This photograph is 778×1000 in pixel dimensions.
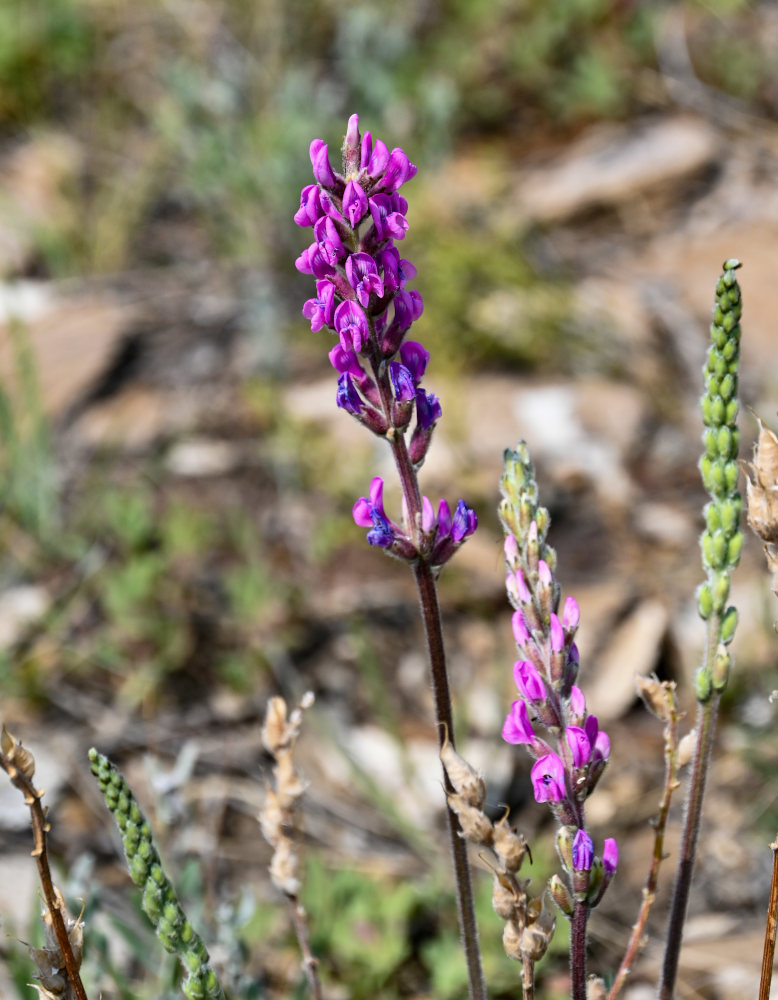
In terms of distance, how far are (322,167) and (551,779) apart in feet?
2.80

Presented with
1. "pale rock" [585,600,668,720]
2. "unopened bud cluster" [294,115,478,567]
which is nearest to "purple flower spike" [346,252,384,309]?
"unopened bud cluster" [294,115,478,567]

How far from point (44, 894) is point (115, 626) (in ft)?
9.12

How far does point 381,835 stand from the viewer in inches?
136

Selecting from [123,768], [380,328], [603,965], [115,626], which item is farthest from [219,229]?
[380,328]

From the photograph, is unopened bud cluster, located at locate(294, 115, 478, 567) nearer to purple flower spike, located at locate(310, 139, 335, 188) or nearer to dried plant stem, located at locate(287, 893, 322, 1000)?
purple flower spike, located at locate(310, 139, 335, 188)

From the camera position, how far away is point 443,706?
5.15 feet

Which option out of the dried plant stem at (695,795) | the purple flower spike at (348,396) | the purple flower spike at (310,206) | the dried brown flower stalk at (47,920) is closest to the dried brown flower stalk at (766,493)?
the dried plant stem at (695,795)

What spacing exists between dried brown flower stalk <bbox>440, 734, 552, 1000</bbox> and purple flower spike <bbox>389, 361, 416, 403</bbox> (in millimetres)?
463

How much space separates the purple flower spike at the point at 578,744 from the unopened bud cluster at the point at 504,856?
12 cm

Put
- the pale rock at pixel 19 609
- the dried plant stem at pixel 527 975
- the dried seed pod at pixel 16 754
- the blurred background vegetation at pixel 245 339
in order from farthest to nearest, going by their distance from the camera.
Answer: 1. the pale rock at pixel 19 609
2. the blurred background vegetation at pixel 245 339
3. the dried plant stem at pixel 527 975
4. the dried seed pod at pixel 16 754

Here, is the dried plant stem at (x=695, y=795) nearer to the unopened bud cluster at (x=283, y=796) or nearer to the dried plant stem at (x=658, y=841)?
the dried plant stem at (x=658, y=841)

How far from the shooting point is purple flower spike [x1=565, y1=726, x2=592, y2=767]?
136cm

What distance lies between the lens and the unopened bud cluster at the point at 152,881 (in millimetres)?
1349

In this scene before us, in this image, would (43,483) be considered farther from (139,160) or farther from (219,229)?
(139,160)
